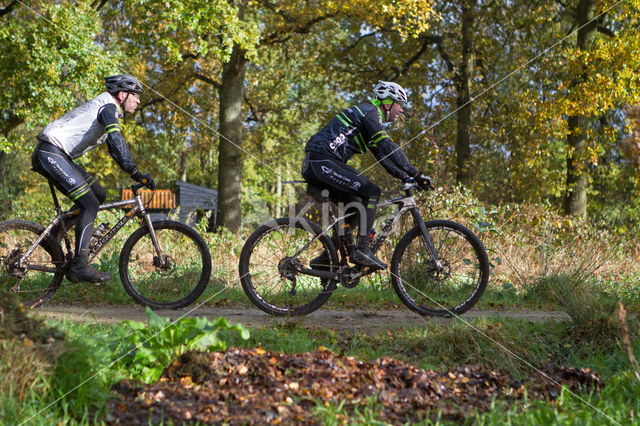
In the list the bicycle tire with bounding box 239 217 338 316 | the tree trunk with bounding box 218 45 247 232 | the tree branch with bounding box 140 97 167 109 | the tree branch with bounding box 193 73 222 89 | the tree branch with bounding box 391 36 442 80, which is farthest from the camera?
the tree branch with bounding box 391 36 442 80

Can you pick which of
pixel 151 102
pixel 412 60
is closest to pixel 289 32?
pixel 151 102

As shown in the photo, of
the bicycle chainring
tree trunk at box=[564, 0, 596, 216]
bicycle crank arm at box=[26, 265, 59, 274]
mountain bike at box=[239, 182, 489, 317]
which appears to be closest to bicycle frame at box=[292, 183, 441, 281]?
mountain bike at box=[239, 182, 489, 317]

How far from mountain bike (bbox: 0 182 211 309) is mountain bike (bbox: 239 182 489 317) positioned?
27.1 inches

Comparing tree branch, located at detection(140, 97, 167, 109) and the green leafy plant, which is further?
tree branch, located at detection(140, 97, 167, 109)

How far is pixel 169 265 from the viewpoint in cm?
639

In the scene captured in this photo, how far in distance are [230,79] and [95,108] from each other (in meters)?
11.2

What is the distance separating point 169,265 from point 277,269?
1.18m

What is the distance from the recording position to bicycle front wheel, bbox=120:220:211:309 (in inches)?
248

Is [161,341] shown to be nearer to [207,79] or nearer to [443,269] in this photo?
[443,269]

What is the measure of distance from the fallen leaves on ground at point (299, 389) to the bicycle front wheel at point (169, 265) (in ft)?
9.10

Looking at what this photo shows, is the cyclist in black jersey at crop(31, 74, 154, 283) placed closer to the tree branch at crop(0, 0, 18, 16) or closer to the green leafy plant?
the green leafy plant

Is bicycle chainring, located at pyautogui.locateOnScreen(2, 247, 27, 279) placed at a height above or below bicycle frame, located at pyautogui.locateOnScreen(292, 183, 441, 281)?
below

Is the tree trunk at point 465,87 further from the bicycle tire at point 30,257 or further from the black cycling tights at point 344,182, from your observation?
the bicycle tire at point 30,257

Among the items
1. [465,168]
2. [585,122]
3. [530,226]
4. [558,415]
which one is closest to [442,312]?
[558,415]
